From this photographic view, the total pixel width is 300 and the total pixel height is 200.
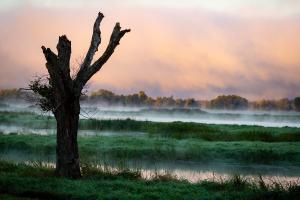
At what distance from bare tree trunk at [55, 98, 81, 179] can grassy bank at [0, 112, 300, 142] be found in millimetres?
18115

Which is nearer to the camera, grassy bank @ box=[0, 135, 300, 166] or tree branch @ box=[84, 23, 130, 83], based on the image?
tree branch @ box=[84, 23, 130, 83]

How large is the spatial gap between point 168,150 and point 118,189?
53.3 ft

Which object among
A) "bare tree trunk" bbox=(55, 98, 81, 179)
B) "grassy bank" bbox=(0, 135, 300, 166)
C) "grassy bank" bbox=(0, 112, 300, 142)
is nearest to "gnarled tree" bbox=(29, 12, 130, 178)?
"bare tree trunk" bbox=(55, 98, 81, 179)

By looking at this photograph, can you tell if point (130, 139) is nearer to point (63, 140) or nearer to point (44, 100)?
point (44, 100)

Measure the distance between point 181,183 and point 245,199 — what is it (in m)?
3.47

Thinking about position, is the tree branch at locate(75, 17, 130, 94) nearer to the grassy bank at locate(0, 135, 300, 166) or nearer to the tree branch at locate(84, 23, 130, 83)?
the tree branch at locate(84, 23, 130, 83)

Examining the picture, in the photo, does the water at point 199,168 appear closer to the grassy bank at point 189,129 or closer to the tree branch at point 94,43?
the tree branch at point 94,43

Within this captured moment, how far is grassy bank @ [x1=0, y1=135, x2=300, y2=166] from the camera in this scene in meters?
31.2

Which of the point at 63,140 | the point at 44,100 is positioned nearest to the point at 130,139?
the point at 44,100

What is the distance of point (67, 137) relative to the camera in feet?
63.0

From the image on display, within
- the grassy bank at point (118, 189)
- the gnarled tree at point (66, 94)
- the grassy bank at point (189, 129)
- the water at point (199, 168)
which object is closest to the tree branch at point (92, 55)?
the gnarled tree at point (66, 94)

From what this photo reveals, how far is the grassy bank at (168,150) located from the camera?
31.2 metres

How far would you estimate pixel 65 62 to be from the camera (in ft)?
62.3

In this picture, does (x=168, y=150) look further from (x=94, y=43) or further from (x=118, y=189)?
(x=118, y=189)
